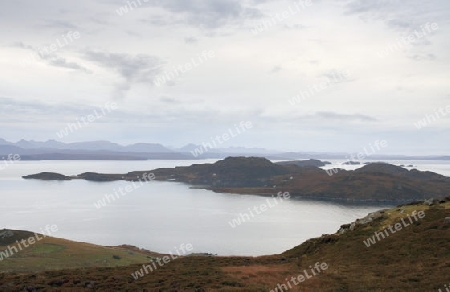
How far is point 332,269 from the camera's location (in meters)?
33.3

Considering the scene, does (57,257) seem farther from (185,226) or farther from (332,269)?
(185,226)

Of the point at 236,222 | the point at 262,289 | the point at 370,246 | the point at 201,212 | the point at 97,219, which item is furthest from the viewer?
the point at 201,212

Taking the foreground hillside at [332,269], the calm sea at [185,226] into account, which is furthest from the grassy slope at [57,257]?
the calm sea at [185,226]

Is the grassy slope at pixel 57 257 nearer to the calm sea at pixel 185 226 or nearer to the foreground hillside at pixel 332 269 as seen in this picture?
the foreground hillside at pixel 332 269

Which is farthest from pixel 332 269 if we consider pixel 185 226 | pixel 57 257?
pixel 185 226

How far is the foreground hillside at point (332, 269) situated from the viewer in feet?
92.2

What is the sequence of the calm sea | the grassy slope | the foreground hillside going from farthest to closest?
the calm sea
the grassy slope
the foreground hillside

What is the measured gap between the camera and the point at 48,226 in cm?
14975

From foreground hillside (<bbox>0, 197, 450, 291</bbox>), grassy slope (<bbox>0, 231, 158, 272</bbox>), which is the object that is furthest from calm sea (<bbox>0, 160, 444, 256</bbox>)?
foreground hillside (<bbox>0, 197, 450, 291</bbox>)

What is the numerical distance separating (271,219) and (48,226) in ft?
317

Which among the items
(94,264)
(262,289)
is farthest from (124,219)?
(262,289)

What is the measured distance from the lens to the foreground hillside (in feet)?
92.2

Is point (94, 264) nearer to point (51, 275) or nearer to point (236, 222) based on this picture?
point (51, 275)

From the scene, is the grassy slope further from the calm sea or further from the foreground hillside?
the calm sea
